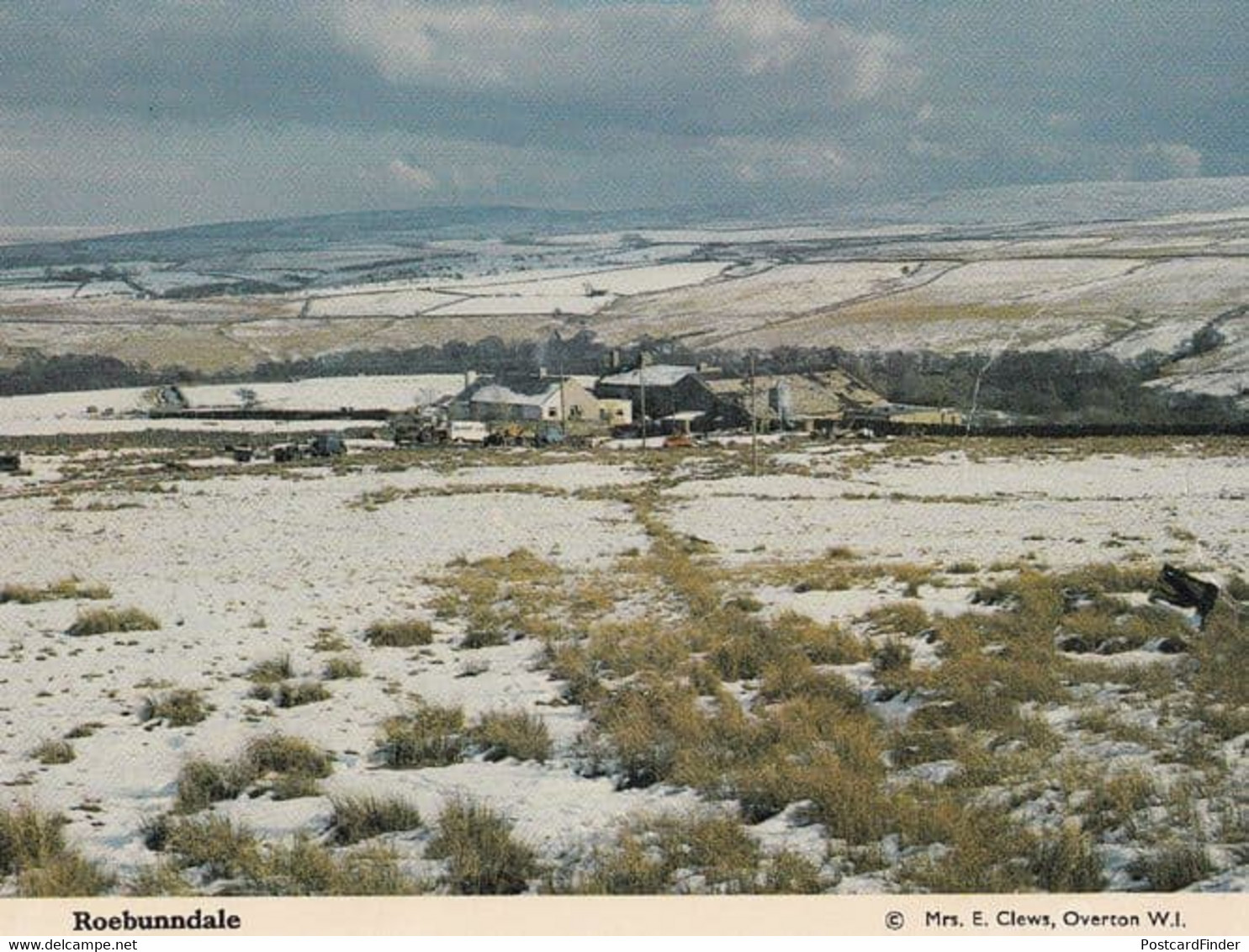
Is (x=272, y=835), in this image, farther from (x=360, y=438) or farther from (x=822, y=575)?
(x=360, y=438)

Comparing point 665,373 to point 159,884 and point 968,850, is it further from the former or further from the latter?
point 159,884

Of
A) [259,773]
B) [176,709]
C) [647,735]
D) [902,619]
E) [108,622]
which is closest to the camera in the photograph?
[259,773]

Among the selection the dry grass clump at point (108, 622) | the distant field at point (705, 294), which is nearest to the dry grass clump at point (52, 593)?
the dry grass clump at point (108, 622)

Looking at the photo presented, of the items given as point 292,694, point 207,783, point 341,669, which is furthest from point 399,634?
point 207,783

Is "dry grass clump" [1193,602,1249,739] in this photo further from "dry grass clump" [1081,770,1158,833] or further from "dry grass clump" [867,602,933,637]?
"dry grass clump" [867,602,933,637]

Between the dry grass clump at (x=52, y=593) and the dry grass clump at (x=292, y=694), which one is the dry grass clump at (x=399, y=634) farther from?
the dry grass clump at (x=52, y=593)

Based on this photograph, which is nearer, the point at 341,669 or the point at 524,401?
the point at 341,669
